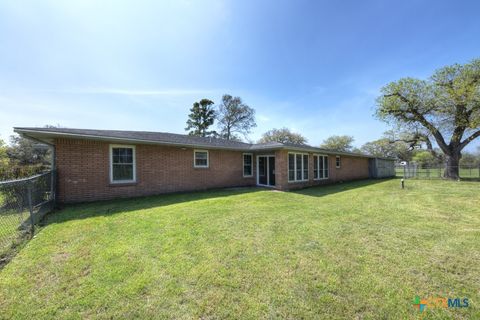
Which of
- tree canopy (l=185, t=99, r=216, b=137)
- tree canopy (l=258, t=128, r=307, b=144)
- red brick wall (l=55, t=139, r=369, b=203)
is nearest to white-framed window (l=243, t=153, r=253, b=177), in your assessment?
red brick wall (l=55, t=139, r=369, b=203)

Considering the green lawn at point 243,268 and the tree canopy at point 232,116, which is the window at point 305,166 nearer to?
the green lawn at point 243,268

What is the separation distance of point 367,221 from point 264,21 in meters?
9.04

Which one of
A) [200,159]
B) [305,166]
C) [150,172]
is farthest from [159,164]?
[305,166]

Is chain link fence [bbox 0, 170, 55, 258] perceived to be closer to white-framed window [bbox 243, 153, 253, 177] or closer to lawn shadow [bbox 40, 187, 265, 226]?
lawn shadow [bbox 40, 187, 265, 226]

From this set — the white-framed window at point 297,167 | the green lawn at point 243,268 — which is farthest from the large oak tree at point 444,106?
the green lawn at point 243,268

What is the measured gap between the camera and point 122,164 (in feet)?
26.5

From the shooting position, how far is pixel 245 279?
256 cm

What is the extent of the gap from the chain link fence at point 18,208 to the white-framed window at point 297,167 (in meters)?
9.88

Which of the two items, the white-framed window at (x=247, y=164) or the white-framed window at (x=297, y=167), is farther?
the white-framed window at (x=247, y=164)

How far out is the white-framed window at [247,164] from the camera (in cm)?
1230

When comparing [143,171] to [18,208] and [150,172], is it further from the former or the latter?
[18,208]

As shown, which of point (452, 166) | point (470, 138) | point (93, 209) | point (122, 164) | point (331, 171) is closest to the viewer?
point (93, 209)

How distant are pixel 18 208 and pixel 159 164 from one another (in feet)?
15.4

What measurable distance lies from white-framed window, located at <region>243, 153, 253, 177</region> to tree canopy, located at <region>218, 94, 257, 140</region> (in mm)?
21102
